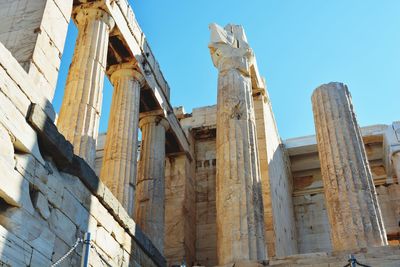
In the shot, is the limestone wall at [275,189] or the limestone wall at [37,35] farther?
the limestone wall at [275,189]

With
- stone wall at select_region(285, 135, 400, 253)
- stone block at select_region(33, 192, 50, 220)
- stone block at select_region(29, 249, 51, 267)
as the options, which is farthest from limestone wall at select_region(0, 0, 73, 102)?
stone wall at select_region(285, 135, 400, 253)

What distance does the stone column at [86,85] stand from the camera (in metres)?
12.4

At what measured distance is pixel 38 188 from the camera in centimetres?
773

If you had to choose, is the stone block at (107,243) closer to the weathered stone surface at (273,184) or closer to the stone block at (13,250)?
the stone block at (13,250)

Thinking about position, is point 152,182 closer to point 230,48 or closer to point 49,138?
point 230,48

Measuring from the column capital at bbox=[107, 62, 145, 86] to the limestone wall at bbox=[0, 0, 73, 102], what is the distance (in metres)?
4.45

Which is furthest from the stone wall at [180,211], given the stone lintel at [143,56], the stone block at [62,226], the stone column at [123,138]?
the stone block at [62,226]

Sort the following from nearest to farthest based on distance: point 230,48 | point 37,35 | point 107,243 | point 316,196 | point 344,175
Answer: point 107,243
point 37,35
point 344,175
point 230,48
point 316,196

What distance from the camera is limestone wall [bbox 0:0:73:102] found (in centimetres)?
1031

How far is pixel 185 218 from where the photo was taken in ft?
63.1

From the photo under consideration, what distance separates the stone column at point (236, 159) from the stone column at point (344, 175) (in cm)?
201

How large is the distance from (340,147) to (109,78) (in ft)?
24.8

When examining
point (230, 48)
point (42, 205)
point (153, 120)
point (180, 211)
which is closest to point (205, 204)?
point (180, 211)

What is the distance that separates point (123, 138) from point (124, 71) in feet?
8.28
